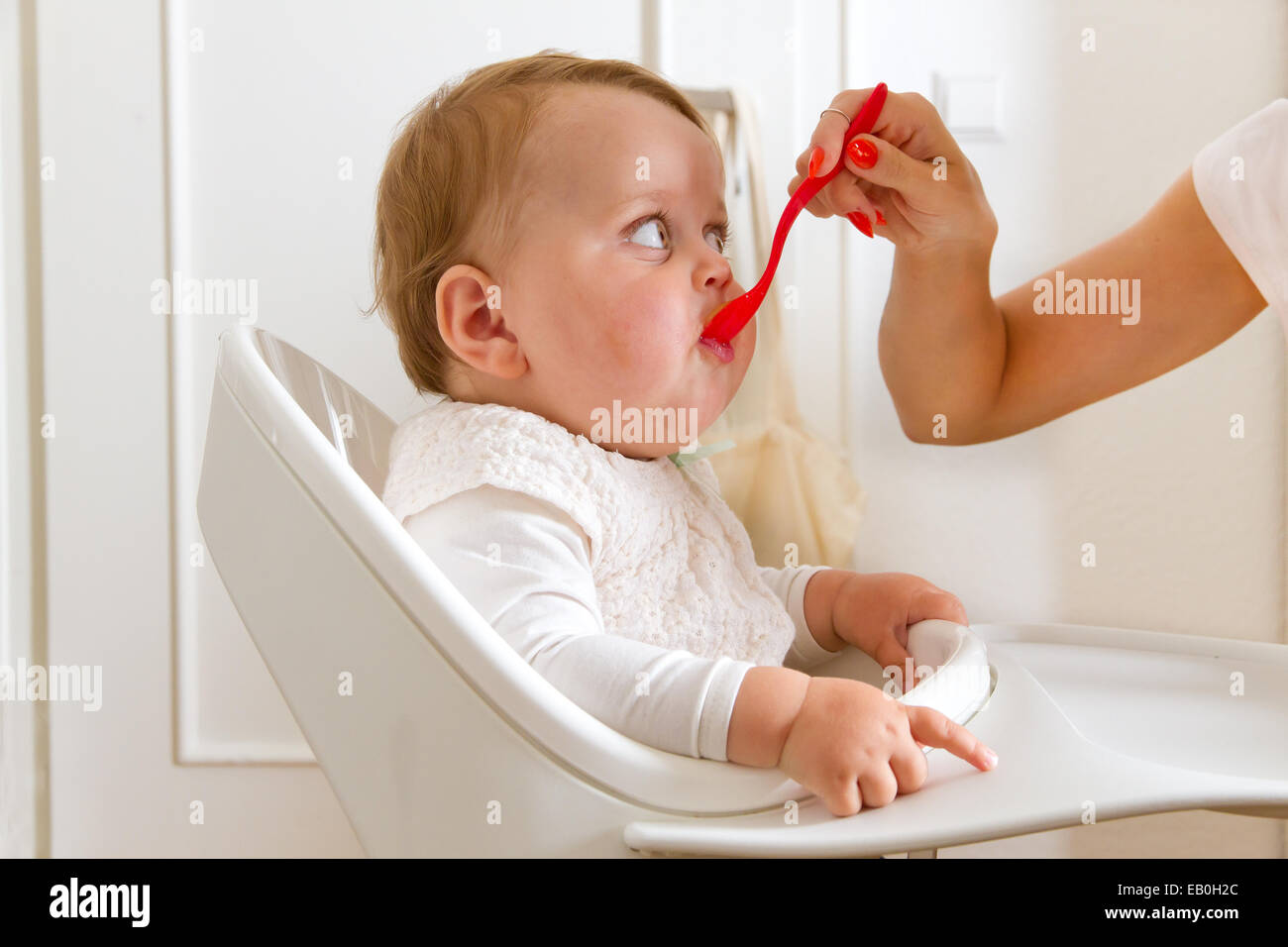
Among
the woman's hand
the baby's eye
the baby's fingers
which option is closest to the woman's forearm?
the woman's hand

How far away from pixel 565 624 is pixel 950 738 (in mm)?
213

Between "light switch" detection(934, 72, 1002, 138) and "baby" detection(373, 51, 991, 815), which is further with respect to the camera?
"light switch" detection(934, 72, 1002, 138)

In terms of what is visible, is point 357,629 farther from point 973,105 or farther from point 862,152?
point 973,105

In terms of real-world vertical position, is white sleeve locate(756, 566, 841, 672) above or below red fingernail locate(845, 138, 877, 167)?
below

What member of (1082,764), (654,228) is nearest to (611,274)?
(654,228)

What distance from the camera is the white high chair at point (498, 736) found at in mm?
423

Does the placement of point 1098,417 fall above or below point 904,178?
below

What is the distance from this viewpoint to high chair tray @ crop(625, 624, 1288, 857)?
410 mm

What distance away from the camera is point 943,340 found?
84cm

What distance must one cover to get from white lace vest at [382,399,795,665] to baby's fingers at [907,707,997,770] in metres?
0.22

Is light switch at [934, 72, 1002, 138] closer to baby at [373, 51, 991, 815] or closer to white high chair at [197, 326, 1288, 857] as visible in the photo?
baby at [373, 51, 991, 815]

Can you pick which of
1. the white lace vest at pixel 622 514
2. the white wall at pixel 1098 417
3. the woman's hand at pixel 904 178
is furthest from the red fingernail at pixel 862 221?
the white wall at pixel 1098 417

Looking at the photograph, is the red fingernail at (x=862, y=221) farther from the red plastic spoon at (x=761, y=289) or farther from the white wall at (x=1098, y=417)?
the white wall at (x=1098, y=417)
